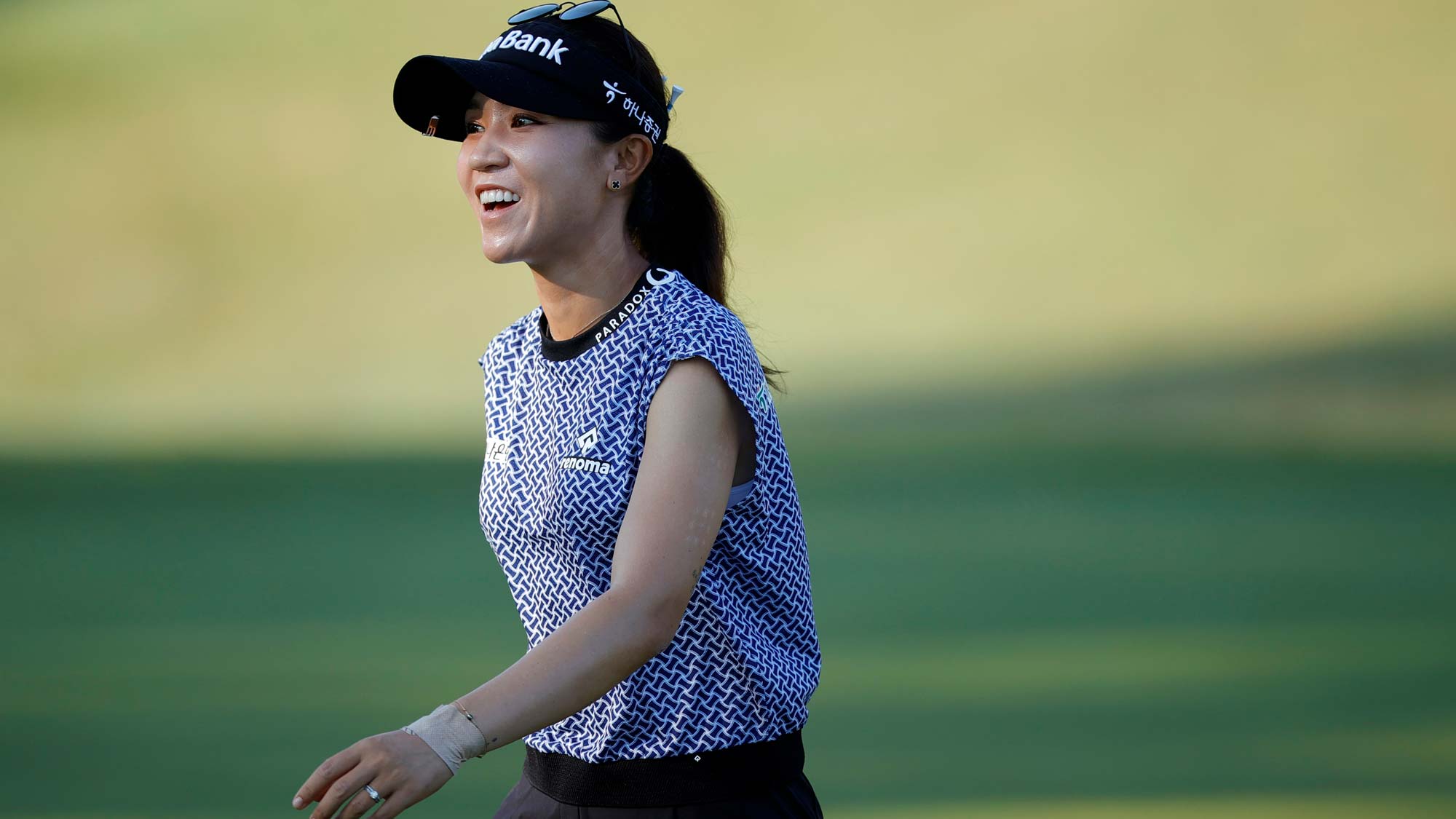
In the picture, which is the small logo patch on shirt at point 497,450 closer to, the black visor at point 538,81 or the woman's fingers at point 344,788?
the black visor at point 538,81

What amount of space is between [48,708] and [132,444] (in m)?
3.06

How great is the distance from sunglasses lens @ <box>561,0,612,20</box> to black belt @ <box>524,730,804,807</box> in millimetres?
742

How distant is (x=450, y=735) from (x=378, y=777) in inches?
2.6

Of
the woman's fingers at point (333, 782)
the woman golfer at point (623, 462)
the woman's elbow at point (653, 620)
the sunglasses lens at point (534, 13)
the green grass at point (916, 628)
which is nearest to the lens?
the woman's fingers at point (333, 782)

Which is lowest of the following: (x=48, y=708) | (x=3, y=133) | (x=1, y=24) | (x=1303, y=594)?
(x=48, y=708)

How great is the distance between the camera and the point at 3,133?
7438 mm

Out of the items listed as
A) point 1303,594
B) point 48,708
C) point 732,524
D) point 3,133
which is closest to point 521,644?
point 48,708

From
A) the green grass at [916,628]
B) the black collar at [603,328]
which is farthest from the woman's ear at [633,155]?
the green grass at [916,628]

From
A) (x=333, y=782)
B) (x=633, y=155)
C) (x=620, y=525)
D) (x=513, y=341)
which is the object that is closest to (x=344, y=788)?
(x=333, y=782)

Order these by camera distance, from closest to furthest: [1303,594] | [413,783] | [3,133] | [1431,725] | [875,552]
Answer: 1. [413,783]
2. [1431,725]
3. [1303,594]
4. [875,552]
5. [3,133]

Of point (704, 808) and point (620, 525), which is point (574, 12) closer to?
point (620, 525)

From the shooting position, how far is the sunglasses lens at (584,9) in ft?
5.57

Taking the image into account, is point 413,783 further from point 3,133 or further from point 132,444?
point 3,133

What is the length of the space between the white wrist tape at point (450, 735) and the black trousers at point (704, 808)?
322mm
